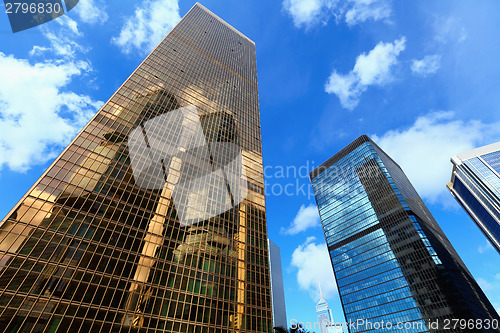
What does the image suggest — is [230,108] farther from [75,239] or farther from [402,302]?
[402,302]

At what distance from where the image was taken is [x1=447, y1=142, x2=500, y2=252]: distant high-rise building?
144 metres

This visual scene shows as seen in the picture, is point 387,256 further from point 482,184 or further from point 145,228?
point 145,228

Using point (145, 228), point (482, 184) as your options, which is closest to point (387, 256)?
point (482, 184)

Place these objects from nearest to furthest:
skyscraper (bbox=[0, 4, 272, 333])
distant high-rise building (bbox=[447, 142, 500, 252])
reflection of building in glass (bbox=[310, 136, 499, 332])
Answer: skyscraper (bbox=[0, 4, 272, 333])
reflection of building in glass (bbox=[310, 136, 499, 332])
distant high-rise building (bbox=[447, 142, 500, 252])

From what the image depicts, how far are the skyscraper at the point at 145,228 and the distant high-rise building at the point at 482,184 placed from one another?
495 feet

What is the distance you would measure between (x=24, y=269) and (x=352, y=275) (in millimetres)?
129089

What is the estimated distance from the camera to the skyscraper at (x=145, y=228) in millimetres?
29500

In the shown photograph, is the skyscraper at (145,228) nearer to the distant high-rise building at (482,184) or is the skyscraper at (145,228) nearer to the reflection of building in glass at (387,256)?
the reflection of building in glass at (387,256)

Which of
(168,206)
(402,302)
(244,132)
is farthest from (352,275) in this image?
(168,206)

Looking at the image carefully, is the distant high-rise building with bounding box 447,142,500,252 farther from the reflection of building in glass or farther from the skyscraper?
the skyscraper

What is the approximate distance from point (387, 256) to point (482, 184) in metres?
82.1

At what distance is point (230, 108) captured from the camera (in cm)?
7950

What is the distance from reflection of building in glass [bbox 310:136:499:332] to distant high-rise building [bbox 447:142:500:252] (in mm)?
33100

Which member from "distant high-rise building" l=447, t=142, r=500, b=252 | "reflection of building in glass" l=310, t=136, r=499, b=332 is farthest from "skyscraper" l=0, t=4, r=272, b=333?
"distant high-rise building" l=447, t=142, r=500, b=252
